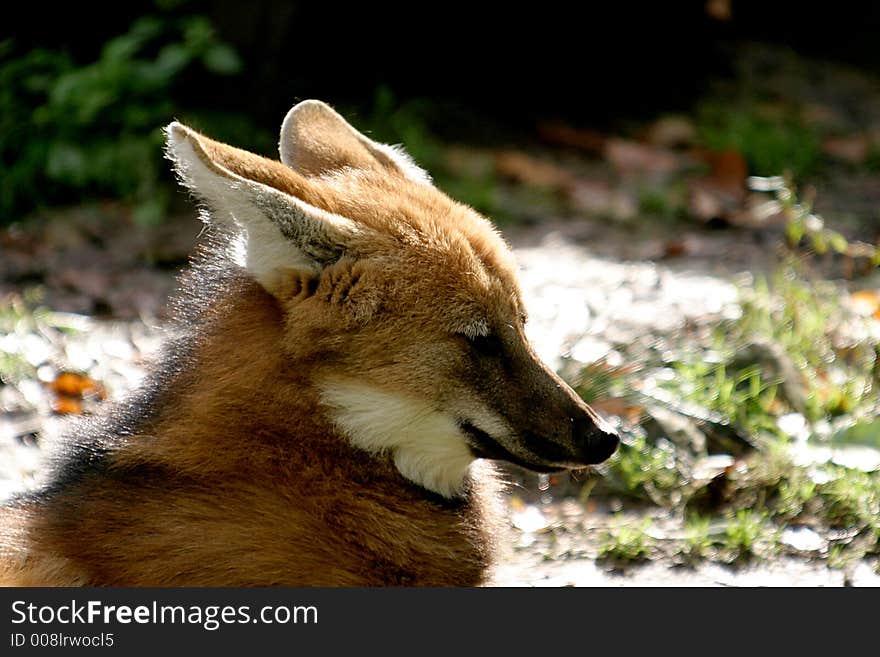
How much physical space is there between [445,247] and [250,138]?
15.1ft

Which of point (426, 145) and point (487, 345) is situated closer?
point (487, 345)

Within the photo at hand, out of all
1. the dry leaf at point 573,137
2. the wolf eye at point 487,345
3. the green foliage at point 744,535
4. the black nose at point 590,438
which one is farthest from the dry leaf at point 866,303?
the dry leaf at point 573,137

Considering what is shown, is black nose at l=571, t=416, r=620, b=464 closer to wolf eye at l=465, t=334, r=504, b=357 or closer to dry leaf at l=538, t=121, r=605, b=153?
wolf eye at l=465, t=334, r=504, b=357

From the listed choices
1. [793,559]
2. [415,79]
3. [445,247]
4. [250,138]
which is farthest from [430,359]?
[415,79]

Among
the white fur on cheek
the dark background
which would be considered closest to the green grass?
the white fur on cheek

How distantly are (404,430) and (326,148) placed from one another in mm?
1022

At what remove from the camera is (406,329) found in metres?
3.28

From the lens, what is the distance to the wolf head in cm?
323

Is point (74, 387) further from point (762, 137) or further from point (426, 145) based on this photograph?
point (762, 137)

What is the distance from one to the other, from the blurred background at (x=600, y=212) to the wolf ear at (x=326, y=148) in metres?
1.30

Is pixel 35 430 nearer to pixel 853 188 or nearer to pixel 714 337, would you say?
pixel 714 337

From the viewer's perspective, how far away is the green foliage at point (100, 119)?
25.0 ft

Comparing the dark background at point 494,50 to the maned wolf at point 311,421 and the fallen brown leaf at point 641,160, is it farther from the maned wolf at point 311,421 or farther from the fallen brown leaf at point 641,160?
the maned wolf at point 311,421

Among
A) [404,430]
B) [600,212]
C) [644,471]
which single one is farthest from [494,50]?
[404,430]
